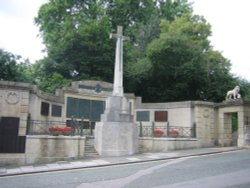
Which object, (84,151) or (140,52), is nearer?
(84,151)

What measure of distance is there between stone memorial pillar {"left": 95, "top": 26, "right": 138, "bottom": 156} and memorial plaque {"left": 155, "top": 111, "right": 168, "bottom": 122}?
21.5 feet

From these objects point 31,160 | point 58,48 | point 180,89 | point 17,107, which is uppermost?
point 58,48

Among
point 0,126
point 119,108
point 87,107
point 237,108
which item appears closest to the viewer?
point 0,126

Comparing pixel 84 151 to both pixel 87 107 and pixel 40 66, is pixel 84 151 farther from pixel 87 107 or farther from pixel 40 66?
pixel 40 66

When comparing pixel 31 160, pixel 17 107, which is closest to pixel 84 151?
pixel 31 160

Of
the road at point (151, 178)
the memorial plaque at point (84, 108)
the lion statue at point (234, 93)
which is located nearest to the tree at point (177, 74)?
the lion statue at point (234, 93)

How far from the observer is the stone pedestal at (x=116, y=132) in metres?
18.0

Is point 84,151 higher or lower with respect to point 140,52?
lower

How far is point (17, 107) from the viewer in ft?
50.8

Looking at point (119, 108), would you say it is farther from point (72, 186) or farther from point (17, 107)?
point (72, 186)

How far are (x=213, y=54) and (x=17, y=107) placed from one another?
972 inches

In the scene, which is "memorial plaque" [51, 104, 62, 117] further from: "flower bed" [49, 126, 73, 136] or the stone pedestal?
"flower bed" [49, 126, 73, 136]

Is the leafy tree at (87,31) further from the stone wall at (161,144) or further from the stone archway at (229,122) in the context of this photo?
the stone archway at (229,122)

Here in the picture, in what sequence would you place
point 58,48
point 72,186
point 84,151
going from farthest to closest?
point 58,48 < point 84,151 < point 72,186
